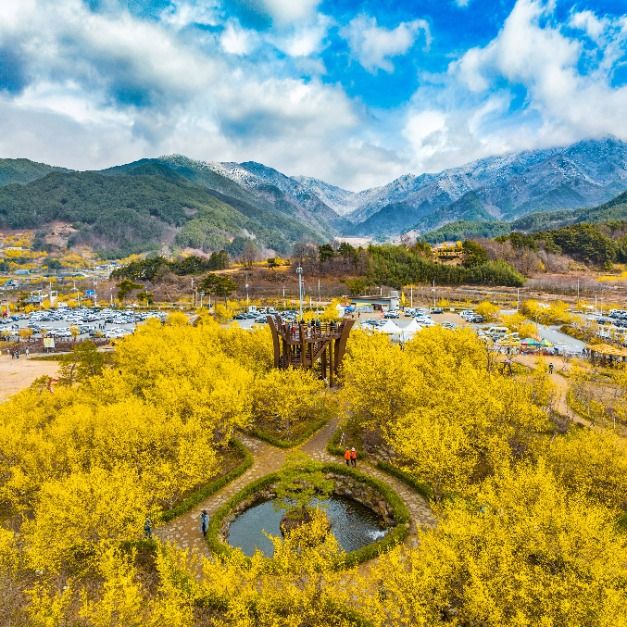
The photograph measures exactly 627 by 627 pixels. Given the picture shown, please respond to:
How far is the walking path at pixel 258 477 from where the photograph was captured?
62.3 ft

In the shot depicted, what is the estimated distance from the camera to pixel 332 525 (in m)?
21.0

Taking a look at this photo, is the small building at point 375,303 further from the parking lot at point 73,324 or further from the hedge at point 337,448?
the hedge at point 337,448

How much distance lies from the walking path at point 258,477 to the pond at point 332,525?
1.48m

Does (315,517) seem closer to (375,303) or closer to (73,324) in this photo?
(375,303)

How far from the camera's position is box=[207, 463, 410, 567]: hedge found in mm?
17314

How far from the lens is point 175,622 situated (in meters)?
11.0

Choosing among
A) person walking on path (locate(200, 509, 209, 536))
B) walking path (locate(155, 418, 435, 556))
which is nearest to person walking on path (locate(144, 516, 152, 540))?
walking path (locate(155, 418, 435, 556))

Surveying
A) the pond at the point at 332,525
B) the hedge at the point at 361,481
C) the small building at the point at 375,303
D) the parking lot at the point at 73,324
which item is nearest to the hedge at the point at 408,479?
the hedge at the point at 361,481

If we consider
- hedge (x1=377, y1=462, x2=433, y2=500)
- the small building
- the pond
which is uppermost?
the small building

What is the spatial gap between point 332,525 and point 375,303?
256 feet

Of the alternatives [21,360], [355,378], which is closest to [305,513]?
[355,378]

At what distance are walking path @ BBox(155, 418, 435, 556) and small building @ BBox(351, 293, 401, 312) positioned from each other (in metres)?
64.0

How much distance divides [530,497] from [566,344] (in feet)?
144

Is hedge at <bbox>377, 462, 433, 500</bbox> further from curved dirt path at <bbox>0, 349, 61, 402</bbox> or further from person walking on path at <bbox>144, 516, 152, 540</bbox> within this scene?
curved dirt path at <bbox>0, 349, 61, 402</bbox>
